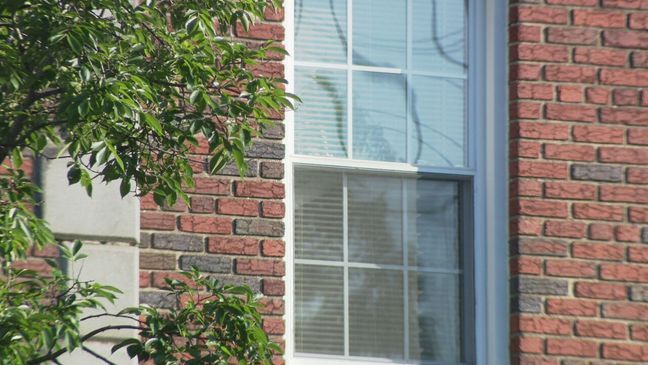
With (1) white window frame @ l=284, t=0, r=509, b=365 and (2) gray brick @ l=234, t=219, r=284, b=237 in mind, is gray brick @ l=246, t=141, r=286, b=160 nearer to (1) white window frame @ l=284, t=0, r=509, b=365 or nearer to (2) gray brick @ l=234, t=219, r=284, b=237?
(1) white window frame @ l=284, t=0, r=509, b=365

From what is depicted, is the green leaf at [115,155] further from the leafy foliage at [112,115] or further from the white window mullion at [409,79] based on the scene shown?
the white window mullion at [409,79]

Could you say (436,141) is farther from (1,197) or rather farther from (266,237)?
(1,197)

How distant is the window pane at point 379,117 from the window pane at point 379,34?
8 cm

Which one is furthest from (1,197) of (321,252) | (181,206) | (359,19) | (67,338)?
(359,19)

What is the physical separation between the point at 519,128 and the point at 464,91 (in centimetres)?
39

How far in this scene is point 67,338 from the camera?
4230 mm

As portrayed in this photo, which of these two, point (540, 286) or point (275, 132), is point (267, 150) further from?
point (540, 286)

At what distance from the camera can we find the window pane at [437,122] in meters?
7.17

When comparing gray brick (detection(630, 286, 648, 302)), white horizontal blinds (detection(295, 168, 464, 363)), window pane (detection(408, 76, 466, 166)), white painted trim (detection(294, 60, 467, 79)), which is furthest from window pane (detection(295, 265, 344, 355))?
gray brick (detection(630, 286, 648, 302))

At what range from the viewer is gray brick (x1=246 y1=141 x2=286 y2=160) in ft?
22.4

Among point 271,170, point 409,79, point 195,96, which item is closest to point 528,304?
point 409,79

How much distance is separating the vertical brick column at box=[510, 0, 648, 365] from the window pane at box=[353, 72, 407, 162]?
56cm

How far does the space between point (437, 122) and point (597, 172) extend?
0.83m

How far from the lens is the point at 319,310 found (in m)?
6.87
